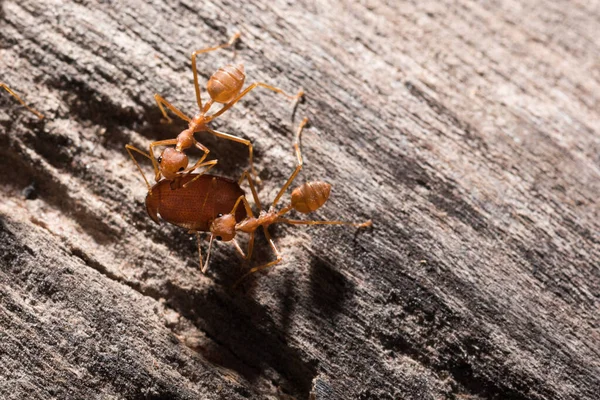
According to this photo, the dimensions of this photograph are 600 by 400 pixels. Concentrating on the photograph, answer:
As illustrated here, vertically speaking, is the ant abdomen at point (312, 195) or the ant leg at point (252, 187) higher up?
the ant abdomen at point (312, 195)

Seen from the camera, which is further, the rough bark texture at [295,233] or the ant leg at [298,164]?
the ant leg at [298,164]

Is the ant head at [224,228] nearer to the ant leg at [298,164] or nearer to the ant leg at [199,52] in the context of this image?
the ant leg at [298,164]

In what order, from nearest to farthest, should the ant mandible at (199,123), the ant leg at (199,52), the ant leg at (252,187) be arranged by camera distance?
the ant mandible at (199,123) → the ant leg at (252,187) → the ant leg at (199,52)

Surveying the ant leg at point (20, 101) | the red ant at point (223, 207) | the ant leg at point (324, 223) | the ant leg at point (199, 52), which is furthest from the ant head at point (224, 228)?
the ant leg at point (20, 101)

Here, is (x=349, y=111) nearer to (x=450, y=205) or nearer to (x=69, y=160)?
(x=450, y=205)

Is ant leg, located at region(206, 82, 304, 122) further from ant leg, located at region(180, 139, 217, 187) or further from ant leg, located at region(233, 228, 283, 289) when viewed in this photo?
ant leg, located at region(233, 228, 283, 289)
